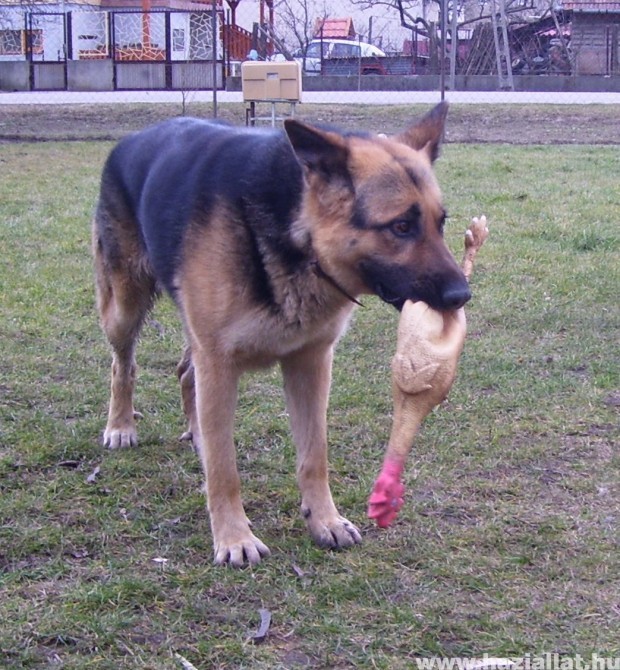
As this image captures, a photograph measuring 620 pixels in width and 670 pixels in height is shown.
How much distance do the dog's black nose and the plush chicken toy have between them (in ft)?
0.23

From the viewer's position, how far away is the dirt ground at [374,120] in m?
16.7

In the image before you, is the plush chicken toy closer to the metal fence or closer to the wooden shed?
the metal fence

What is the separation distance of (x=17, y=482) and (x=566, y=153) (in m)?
11.5

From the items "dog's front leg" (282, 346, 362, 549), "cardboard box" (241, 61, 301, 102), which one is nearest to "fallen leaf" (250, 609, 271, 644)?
"dog's front leg" (282, 346, 362, 549)

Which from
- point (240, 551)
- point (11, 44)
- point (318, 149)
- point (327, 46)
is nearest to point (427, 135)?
point (318, 149)

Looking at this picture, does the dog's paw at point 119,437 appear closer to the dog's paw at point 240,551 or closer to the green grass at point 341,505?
the green grass at point 341,505

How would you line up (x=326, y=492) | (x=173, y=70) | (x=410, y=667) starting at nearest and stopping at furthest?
(x=410, y=667)
(x=326, y=492)
(x=173, y=70)

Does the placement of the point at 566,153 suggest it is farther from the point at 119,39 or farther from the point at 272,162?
Answer: the point at 119,39

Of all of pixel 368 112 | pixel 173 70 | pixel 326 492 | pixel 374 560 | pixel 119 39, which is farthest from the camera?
pixel 119 39

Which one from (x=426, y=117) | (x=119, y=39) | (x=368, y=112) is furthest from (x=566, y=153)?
(x=119, y=39)

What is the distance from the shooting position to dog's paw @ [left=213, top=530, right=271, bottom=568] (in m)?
3.48

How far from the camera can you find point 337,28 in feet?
102

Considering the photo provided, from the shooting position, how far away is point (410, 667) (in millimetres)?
2822

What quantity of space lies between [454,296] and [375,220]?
0.36 m
